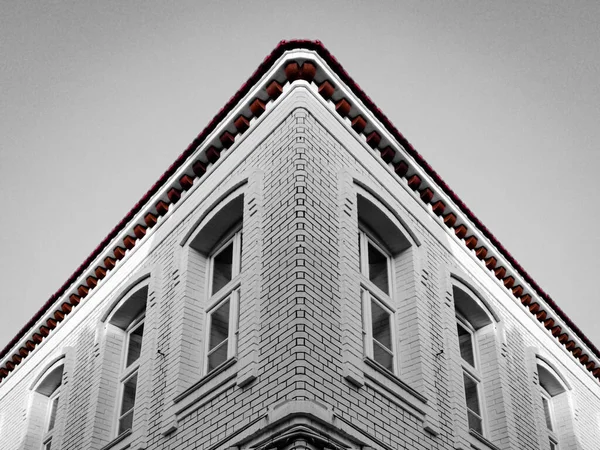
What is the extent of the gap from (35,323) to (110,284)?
Result: 2.78 metres

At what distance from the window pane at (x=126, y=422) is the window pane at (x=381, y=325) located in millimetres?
3707

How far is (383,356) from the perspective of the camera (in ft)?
31.3

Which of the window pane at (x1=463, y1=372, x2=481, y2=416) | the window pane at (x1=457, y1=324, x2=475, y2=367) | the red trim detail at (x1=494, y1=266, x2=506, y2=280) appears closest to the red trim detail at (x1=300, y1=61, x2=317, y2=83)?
the window pane at (x1=457, y1=324, x2=475, y2=367)

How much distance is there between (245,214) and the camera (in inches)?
389

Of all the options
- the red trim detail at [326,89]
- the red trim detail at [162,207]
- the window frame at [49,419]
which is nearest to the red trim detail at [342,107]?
the red trim detail at [326,89]

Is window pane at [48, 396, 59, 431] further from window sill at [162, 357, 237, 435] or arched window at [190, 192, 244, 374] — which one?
window sill at [162, 357, 237, 435]

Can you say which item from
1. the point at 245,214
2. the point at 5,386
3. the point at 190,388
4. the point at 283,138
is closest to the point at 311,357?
the point at 190,388

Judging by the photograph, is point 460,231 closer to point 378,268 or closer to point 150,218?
point 378,268

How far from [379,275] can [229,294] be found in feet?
7.45

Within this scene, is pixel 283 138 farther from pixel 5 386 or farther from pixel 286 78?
pixel 5 386

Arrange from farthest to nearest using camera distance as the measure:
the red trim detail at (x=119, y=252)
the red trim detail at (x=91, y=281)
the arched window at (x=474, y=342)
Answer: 1. the red trim detail at (x=91, y=281)
2. the red trim detail at (x=119, y=252)
3. the arched window at (x=474, y=342)

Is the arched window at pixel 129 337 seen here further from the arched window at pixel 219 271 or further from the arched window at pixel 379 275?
the arched window at pixel 379 275

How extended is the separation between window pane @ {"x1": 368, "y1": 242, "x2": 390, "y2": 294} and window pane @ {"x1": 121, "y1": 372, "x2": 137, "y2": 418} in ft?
12.4

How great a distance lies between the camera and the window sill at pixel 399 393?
8.45m
